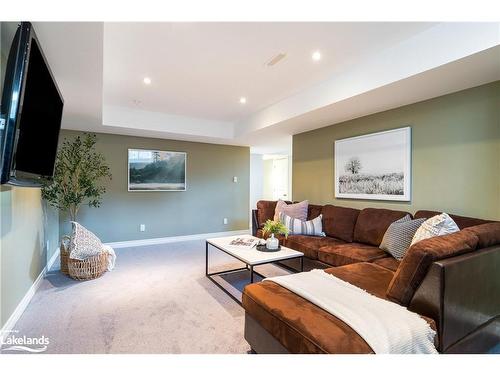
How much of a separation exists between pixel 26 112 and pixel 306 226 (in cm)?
311

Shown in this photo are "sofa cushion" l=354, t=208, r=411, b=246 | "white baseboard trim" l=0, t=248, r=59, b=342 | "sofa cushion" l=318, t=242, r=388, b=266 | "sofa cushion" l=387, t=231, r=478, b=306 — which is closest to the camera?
"sofa cushion" l=387, t=231, r=478, b=306

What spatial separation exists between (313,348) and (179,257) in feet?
10.3

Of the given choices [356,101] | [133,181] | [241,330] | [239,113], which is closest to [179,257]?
[133,181]

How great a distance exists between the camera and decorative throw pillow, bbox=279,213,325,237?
3.52 m

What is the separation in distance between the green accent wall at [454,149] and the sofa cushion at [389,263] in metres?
0.84

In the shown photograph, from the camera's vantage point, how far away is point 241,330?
198 cm

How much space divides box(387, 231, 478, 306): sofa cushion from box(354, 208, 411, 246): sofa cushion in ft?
4.15

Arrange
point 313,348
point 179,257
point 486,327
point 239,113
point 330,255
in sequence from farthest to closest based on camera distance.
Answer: point 239,113 → point 179,257 → point 330,255 → point 486,327 → point 313,348

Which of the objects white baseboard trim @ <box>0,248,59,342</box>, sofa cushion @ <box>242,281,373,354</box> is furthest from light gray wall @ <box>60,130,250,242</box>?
sofa cushion @ <box>242,281,373,354</box>

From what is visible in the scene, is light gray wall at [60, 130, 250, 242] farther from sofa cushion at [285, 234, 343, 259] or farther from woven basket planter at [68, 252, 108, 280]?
sofa cushion at [285, 234, 343, 259]

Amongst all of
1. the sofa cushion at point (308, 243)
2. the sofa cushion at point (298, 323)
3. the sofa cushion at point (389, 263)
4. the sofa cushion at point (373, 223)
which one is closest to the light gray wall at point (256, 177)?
the sofa cushion at point (308, 243)

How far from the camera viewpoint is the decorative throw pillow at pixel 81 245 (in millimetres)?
A: 2926

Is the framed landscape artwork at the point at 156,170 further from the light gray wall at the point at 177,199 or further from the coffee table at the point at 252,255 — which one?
the coffee table at the point at 252,255
